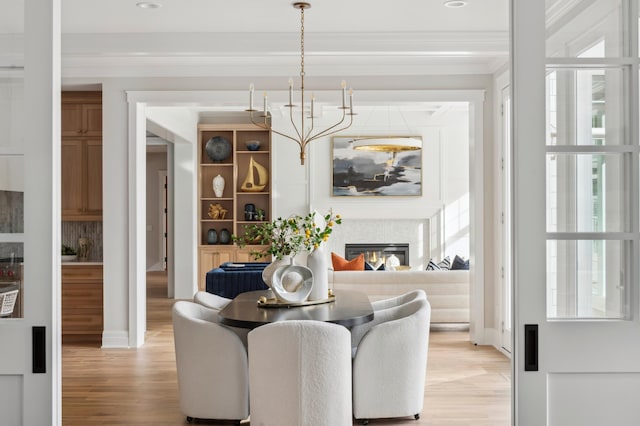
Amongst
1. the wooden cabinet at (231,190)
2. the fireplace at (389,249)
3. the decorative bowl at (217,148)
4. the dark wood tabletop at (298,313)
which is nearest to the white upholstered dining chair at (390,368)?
the dark wood tabletop at (298,313)

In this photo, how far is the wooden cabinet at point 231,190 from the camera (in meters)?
10.6

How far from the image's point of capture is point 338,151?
1053 centimetres

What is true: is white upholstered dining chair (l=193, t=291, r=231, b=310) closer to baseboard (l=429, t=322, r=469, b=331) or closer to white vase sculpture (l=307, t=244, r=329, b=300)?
white vase sculpture (l=307, t=244, r=329, b=300)

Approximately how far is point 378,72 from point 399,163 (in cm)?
402

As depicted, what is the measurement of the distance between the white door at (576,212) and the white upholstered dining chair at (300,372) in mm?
1590

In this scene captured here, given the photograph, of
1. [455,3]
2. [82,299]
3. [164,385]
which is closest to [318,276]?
[164,385]

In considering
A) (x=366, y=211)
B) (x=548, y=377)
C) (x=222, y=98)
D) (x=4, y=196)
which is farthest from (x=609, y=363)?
(x=366, y=211)

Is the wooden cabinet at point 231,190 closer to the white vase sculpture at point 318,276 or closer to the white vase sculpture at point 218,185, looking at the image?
the white vase sculpture at point 218,185

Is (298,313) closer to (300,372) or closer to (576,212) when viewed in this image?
(300,372)

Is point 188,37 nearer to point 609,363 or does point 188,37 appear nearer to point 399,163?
point 609,363

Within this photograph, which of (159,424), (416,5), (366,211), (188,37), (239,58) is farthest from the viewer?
(366,211)

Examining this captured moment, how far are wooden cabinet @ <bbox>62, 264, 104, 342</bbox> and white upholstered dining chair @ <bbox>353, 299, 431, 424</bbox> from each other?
365cm

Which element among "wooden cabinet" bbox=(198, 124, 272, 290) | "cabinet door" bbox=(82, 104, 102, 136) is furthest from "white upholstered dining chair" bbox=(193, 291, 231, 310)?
"wooden cabinet" bbox=(198, 124, 272, 290)

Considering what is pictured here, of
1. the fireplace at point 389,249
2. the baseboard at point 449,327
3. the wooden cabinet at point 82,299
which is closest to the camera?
the wooden cabinet at point 82,299
